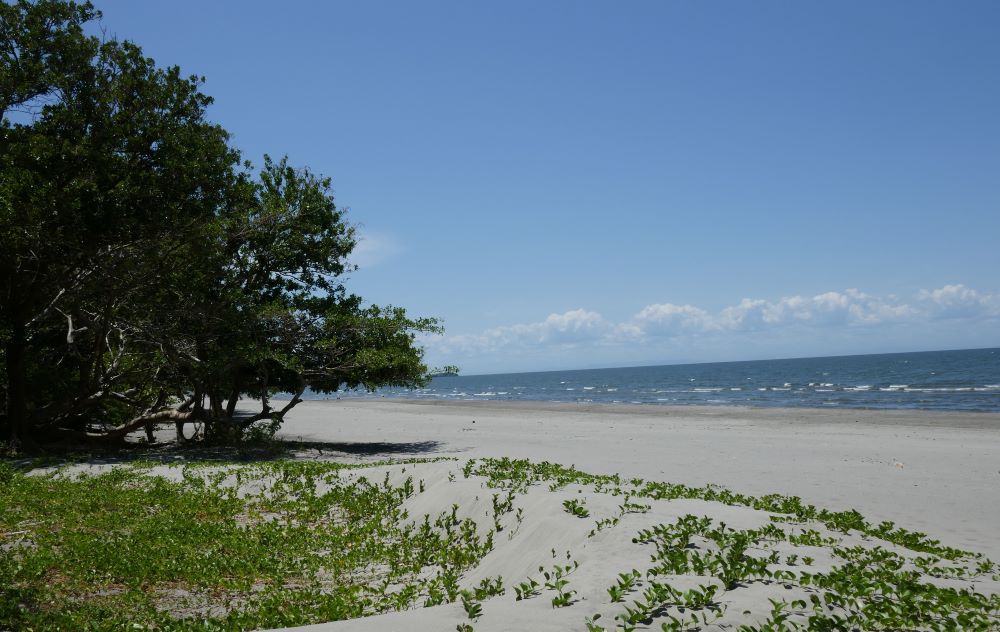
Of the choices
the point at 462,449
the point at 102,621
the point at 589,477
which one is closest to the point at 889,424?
the point at 462,449

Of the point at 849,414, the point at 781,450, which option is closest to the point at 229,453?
the point at 781,450

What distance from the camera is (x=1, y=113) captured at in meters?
15.5

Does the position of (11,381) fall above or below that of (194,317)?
below

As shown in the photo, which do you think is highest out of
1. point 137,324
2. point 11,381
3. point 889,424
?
point 137,324

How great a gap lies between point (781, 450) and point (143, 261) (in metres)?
18.1

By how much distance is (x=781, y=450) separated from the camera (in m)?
20.2

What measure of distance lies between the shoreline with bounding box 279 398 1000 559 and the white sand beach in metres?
0.05

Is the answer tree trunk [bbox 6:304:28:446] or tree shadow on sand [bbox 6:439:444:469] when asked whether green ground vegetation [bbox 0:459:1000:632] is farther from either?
tree trunk [bbox 6:304:28:446]

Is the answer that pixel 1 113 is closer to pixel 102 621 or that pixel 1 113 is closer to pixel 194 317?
pixel 194 317

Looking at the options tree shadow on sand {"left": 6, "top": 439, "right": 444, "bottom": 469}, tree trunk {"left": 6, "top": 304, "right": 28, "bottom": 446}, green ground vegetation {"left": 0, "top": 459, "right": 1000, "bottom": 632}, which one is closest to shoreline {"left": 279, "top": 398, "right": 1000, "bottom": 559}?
tree shadow on sand {"left": 6, "top": 439, "right": 444, "bottom": 469}

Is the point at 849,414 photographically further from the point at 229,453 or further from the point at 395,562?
the point at 395,562

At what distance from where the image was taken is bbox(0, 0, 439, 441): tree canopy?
15.2 metres

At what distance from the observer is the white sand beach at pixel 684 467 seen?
5832mm

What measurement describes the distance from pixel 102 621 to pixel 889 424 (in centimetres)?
3050
